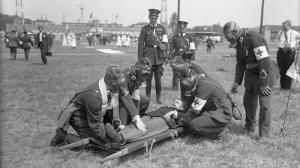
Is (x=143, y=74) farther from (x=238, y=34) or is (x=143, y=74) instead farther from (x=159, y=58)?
(x=159, y=58)

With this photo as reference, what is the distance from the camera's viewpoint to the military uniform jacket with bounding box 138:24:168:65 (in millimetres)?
7398

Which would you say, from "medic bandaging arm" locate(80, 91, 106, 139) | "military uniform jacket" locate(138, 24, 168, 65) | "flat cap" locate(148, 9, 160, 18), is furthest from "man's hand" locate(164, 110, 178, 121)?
"flat cap" locate(148, 9, 160, 18)

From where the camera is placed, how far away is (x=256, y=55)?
4750 millimetres

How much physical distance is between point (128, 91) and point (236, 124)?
2089mm

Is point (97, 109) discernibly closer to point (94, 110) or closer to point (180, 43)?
point (94, 110)

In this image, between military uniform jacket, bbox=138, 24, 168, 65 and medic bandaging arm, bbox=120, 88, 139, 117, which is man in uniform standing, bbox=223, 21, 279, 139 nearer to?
medic bandaging arm, bbox=120, 88, 139, 117

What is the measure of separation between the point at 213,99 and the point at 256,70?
806 mm

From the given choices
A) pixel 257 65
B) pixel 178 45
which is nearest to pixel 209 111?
pixel 257 65

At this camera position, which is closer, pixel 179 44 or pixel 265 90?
pixel 265 90

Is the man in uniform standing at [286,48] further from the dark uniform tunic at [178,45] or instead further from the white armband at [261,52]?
the white armband at [261,52]

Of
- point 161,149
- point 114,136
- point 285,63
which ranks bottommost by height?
point 161,149

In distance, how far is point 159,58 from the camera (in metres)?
7.42

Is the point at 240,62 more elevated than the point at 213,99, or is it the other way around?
the point at 240,62

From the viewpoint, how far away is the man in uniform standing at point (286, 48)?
9.15m
